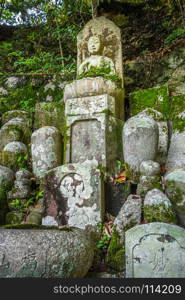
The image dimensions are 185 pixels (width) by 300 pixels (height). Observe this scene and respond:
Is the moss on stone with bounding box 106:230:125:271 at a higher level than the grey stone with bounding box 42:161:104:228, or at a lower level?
lower

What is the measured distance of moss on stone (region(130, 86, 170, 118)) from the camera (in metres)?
4.55

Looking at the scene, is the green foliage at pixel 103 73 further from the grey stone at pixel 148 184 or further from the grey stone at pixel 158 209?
the grey stone at pixel 158 209

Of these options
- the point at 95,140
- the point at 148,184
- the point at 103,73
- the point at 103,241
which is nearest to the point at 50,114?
the point at 103,73

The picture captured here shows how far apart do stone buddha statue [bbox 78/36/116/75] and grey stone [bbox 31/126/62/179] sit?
159 cm

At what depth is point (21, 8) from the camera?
30.7 feet

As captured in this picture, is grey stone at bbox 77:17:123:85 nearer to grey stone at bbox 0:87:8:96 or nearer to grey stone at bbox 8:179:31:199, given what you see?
grey stone at bbox 0:87:8:96

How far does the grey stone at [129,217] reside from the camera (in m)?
2.94

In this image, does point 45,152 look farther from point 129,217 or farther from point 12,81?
point 12,81

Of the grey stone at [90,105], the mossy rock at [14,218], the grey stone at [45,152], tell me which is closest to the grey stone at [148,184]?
the grey stone at [90,105]

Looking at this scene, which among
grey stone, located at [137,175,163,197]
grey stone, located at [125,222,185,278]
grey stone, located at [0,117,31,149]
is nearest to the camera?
grey stone, located at [125,222,185,278]

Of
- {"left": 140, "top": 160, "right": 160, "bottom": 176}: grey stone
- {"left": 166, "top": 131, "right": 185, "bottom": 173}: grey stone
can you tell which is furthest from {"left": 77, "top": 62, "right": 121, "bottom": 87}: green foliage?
{"left": 140, "top": 160, "right": 160, "bottom": 176}: grey stone

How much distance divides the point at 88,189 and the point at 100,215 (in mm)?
341

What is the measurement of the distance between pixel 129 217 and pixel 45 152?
1710 millimetres

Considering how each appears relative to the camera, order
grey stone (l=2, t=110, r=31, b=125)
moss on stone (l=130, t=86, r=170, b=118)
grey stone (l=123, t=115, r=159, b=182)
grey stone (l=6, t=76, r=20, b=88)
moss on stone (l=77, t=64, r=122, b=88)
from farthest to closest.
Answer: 1. grey stone (l=6, t=76, r=20, b=88)
2. grey stone (l=2, t=110, r=31, b=125)
3. moss on stone (l=77, t=64, r=122, b=88)
4. moss on stone (l=130, t=86, r=170, b=118)
5. grey stone (l=123, t=115, r=159, b=182)
